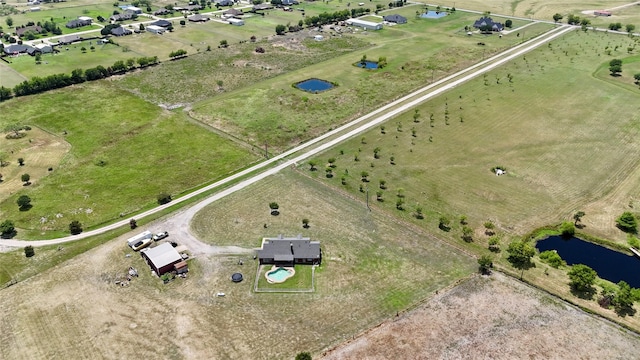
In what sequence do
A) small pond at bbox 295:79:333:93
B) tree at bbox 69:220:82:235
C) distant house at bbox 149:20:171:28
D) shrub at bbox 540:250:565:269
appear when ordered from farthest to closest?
distant house at bbox 149:20:171:28, small pond at bbox 295:79:333:93, tree at bbox 69:220:82:235, shrub at bbox 540:250:565:269

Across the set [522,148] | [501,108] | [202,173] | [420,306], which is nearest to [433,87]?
[501,108]

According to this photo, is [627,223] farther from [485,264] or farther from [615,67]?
[615,67]

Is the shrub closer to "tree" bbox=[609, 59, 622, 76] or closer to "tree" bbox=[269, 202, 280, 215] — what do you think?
"tree" bbox=[269, 202, 280, 215]

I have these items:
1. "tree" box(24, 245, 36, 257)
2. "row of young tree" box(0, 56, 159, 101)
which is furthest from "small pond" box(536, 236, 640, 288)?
"row of young tree" box(0, 56, 159, 101)

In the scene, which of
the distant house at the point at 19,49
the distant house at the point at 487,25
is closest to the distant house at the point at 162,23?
the distant house at the point at 19,49

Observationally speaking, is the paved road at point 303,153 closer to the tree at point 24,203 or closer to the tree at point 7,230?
the tree at point 7,230

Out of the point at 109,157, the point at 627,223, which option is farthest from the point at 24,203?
the point at 627,223
